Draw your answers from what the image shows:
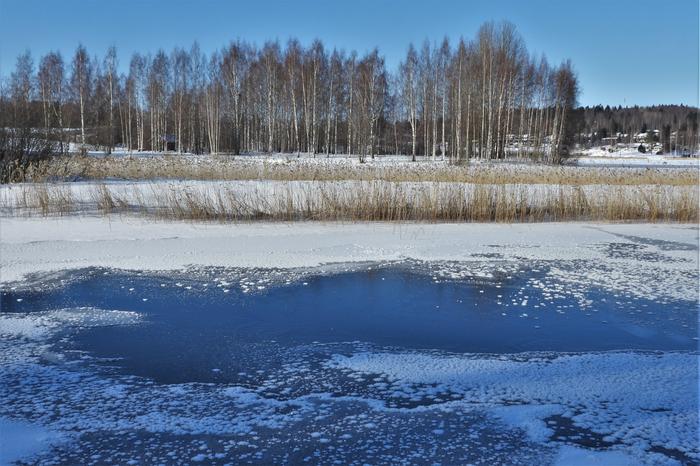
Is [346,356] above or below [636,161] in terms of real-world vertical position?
below

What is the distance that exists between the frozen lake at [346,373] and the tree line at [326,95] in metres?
24.0

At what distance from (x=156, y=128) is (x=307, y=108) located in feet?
39.7

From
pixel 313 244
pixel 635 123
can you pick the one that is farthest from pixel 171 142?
pixel 635 123

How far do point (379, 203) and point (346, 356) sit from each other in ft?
19.9

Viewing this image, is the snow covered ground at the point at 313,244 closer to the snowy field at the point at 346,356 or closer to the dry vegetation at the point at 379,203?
the snowy field at the point at 346,356

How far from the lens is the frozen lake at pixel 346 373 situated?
243 centimetres

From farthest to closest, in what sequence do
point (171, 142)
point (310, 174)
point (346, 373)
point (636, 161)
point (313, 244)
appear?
point (171, 142) → point (636, 161) → point (310, 174) → point (313, 244) → point (346, 373)

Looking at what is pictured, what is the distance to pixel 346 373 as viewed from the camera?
10.4 feet

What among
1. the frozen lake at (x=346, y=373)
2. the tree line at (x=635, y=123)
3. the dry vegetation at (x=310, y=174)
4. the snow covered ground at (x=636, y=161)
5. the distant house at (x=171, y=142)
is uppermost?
the tree line at (x=635, y=123)

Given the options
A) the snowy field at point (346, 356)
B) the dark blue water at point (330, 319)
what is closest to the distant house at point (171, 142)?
the snowy field at point (346, 356)

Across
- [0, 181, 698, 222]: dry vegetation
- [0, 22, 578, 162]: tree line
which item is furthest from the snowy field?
[0, 22, 578, 162]: tree line

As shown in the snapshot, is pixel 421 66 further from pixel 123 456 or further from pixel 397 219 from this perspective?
pixel 123 456

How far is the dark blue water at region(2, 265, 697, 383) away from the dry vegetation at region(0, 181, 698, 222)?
3894 millimetres

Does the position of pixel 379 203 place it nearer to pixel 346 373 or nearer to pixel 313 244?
pixel 313 244
